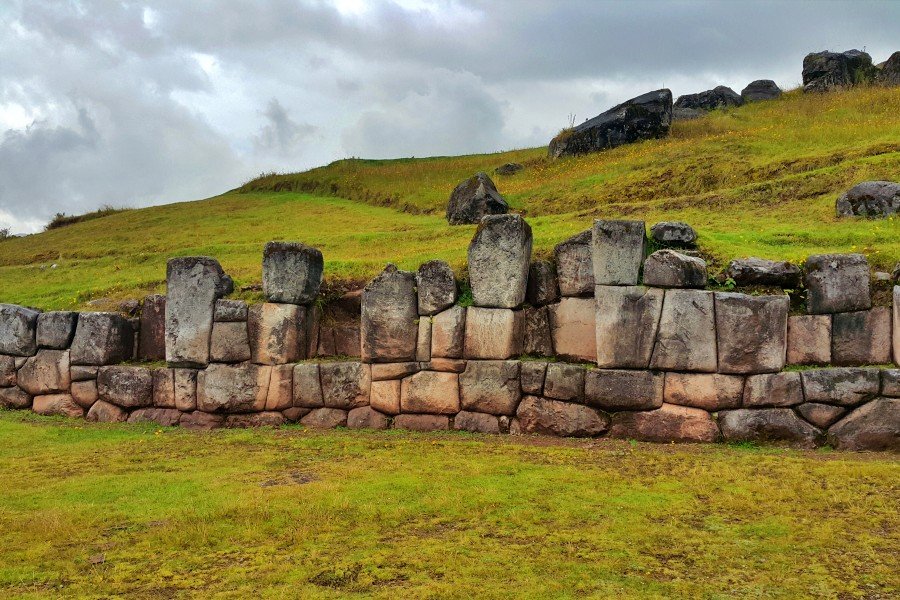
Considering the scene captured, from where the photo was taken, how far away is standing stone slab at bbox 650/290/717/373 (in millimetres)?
13664

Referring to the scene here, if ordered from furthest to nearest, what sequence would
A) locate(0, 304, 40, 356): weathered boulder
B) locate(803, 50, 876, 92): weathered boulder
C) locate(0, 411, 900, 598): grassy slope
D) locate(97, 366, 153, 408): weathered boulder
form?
1. locate(803, 50, 876, 92): weathered boulder
2. locate(0, 304, 40, 356): weathered boulder
3. locate(97, 366, 153, 408): weathered boulder
4. locate(0, 411, 900, 598): grassy slope

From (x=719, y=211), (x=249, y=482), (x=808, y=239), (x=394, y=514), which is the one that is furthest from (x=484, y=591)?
(x=719, y=211)

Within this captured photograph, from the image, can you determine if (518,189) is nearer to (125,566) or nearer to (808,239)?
(808,239)

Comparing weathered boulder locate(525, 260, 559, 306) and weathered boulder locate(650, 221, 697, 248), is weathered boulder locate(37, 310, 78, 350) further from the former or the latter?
weathered boulder locate(650, 221, 697, 248)

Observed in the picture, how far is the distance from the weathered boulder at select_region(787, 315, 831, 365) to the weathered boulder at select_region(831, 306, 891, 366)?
0.12m

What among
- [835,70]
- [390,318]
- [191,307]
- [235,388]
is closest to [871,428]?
[390,318]

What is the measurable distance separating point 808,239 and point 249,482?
1200 centimetres

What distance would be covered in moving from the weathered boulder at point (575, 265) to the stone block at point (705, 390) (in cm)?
230

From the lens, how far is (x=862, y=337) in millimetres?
13469

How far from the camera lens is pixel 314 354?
16.9 meters

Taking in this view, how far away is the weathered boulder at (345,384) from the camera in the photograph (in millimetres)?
15914

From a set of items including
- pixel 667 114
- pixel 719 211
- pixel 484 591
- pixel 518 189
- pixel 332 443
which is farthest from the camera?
pixel 667 114

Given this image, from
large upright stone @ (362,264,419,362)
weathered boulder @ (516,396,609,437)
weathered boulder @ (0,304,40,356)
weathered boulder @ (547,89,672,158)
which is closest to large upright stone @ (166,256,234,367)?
large upright stone @ (362,264,419,362)

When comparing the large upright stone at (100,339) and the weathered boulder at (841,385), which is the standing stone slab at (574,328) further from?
the large upright stone at (100,339)
